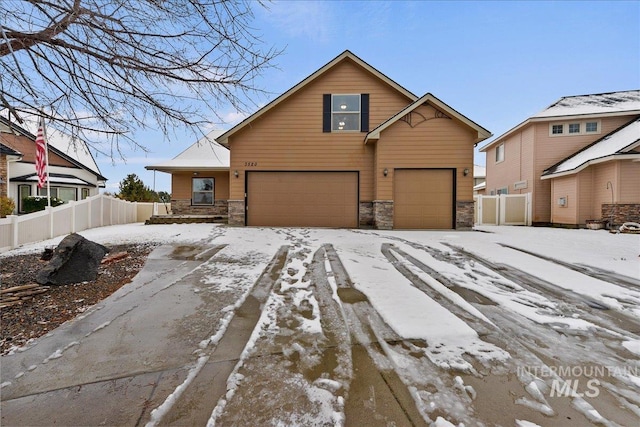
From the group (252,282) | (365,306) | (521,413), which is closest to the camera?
(521,413)

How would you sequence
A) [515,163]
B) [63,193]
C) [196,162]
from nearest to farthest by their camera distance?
1. [196,162]
2. [515,163]
3. [63,193]

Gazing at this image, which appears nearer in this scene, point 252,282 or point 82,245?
point 252,282

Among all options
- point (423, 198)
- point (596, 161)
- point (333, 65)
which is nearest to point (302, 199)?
point (423, 198)

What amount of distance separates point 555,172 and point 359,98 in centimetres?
1008

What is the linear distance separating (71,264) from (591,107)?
830 inches

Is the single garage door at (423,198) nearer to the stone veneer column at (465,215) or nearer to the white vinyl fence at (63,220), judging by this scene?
the stone veneer column at (465,215)

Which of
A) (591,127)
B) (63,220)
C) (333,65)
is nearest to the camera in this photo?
(63,220)

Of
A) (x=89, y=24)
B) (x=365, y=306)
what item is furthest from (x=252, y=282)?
(x=89, y=24)

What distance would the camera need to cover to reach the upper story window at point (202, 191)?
14602 millimetres

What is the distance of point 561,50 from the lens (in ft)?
40.4

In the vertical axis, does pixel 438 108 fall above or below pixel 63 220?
above

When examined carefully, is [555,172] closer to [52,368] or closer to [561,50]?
[561,50]

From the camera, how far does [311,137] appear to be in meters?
11.0

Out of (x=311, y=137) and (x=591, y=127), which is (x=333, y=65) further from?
(x=591, y=127)
